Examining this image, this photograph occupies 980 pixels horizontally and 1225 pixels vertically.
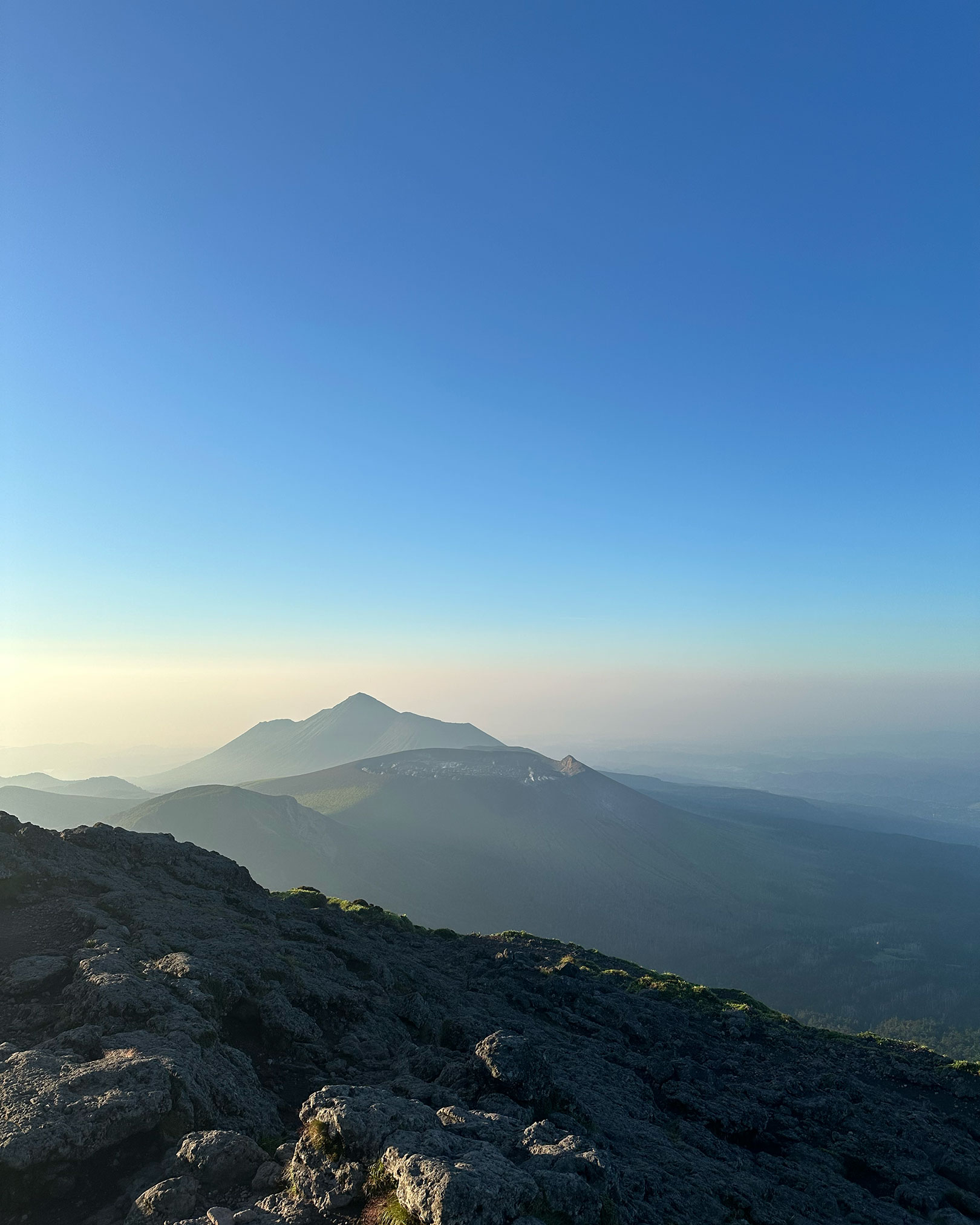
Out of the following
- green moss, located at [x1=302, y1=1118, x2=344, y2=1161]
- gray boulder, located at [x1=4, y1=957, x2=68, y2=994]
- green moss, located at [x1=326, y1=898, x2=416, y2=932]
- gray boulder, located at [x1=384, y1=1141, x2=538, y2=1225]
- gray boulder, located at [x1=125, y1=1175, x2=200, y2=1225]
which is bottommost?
green moss, located at [x1=326, y1=898, x2=416, y2=932]

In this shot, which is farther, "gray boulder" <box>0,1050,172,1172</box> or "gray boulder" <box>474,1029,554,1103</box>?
"gray boulder" <box>474,1029,554,1103</box>

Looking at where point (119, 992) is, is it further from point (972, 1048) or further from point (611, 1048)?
point (972, 1048)

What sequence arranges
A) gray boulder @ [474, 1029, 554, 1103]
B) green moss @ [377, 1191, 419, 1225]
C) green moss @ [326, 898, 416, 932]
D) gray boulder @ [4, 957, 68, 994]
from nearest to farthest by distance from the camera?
green moss @ [377, 1191, 419, 1225], gray boulder @ [4, 957, 68, 994], gray boulder @ [474, 1029, 554, 1103], green moss @ [326, 898, 416, 932]

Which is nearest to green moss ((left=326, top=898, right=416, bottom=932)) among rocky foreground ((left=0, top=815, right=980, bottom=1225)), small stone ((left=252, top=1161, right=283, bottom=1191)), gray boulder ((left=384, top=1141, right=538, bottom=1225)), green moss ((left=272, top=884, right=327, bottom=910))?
green moss ((left=272, top=884, right=327, bottom=910))

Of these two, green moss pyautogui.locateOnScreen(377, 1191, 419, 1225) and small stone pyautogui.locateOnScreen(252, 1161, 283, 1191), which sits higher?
green moss pyautogui.locateOnScreen(377, 1191, 419, 1225)

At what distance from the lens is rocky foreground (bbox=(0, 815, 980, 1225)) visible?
9.46 meters

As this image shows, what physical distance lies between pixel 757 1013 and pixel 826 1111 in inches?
579

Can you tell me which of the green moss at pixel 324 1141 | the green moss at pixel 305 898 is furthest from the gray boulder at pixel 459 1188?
the green moss at pixel 305 898

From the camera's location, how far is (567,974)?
33.7m

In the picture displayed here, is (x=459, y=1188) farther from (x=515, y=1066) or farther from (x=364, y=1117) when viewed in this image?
(x=515, y=1066)

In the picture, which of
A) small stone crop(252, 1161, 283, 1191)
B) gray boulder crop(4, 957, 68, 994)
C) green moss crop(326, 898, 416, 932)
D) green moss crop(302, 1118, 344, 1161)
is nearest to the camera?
small stone crop(252, 1161, 283, 1191)

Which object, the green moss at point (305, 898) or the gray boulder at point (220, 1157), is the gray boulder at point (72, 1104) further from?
→ the green moss at point (305, 898)

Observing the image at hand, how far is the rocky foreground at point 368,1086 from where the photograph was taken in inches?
372

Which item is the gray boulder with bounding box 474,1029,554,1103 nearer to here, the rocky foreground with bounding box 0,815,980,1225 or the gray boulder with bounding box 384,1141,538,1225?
the rocky foreground with bounding box 0,815,980,1225
